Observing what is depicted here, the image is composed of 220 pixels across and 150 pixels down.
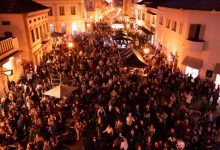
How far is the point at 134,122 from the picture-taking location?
12.5 metres

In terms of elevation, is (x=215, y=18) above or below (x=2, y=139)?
above

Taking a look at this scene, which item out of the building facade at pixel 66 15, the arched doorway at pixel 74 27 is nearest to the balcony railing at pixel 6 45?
the building facade at pixel 66 15

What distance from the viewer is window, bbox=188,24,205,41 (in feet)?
61.8

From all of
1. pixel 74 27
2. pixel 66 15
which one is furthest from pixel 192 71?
pixel 74 27

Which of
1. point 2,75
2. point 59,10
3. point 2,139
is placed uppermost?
point 59,10

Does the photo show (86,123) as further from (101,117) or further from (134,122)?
(134,122)

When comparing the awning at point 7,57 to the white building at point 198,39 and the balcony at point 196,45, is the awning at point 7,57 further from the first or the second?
the balcony at point 196,45

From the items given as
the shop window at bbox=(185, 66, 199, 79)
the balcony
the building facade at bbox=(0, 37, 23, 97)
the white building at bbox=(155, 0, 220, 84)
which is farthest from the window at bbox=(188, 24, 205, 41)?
the building facade at bbox=(0, 37, 23, 97)

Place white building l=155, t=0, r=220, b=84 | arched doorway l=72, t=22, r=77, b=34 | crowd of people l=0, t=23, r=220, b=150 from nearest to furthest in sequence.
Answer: crowd of people l=0, t=23, r=220, b=150 < white building l=155, t=0, r=220, b=84 < arched doorway l=72, t=22, r=77, b=34

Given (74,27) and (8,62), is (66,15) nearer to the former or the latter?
(74,27)

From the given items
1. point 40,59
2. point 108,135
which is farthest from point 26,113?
point 40,59

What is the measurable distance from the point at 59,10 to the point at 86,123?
3363 centimetres

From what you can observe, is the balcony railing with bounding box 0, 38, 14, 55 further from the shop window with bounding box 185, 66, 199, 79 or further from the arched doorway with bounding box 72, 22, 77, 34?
the arched doorway with bounding box 72, 22, 77, 34

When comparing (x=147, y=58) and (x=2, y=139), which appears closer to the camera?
(x=2, y=139)
